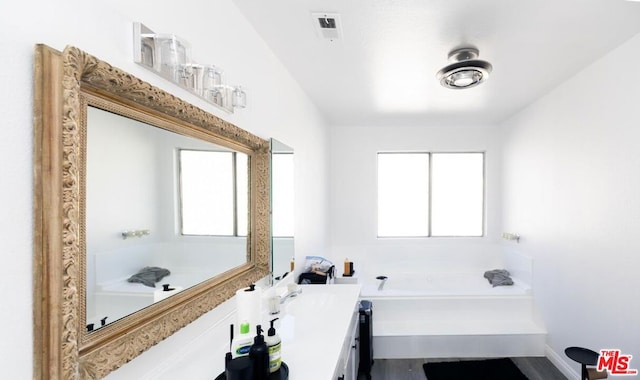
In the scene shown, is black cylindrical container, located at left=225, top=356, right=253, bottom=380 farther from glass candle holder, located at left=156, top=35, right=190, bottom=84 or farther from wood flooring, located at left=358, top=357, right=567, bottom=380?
wood flooring, located at left=358, top=357, right=567, bottom=380

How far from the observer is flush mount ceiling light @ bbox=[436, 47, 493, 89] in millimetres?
1987

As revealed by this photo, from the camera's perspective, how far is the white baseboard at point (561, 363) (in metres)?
2.61

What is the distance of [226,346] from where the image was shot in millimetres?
1323

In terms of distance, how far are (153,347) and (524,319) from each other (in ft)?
12.3

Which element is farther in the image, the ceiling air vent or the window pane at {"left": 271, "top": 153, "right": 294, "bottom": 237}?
the window pane at {"left": 271, "top": 153, "right": 294, "bottom": 237}

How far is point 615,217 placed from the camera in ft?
6.83

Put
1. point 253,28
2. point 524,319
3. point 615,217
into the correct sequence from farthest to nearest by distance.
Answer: point 524,319, point 615,217, point 253,28

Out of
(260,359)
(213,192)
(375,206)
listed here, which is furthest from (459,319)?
(213,192)

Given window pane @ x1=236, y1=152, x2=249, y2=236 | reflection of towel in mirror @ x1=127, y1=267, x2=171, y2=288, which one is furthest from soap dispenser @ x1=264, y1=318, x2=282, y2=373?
window pane @ x1=236, y1=152, x2=249, y2=236

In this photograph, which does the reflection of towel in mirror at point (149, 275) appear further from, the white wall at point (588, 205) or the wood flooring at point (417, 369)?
the white wall at point (588, 205)

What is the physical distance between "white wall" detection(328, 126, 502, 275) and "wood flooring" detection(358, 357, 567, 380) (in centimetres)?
138

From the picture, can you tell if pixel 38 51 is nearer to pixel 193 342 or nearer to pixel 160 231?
pixel 160 231

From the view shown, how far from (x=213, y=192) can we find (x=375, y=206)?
3.30 m

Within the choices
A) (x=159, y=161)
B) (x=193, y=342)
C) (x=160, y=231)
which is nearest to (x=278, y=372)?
(x=193, y=342)
